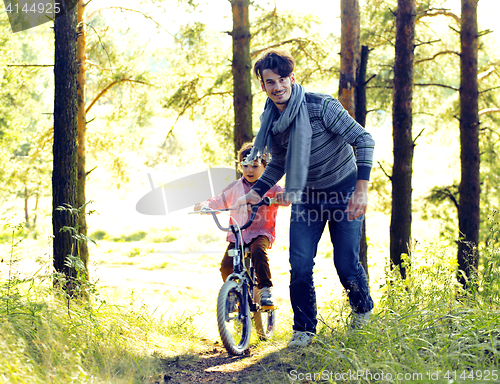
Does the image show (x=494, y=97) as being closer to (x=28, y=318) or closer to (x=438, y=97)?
(x=438, y=97)

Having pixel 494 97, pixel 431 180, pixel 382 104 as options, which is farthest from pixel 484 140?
pixel 431 180

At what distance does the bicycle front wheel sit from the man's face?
4.52ft

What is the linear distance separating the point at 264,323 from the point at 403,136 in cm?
400

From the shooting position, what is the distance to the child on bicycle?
399cm

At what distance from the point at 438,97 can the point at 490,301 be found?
8837 millimetres

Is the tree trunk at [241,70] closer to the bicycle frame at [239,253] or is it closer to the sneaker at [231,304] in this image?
the bicycle frame at [239,253]

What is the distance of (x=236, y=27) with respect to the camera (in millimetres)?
7148

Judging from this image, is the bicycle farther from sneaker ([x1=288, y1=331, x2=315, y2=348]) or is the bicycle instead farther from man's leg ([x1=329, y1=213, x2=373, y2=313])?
man's leg ([x1=329, y1=213, x2=373, y2=313])

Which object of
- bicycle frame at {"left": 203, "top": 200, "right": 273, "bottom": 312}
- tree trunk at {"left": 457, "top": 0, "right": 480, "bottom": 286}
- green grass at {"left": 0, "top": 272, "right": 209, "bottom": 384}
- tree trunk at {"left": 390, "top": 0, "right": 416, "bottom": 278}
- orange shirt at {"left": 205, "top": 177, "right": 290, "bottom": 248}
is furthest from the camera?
tree trunk at {"left": 457, "top": 0, "right": 480, "bottom": 286}

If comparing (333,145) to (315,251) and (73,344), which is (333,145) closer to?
(315,251)

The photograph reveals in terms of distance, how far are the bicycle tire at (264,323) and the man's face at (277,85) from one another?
73.3 inches

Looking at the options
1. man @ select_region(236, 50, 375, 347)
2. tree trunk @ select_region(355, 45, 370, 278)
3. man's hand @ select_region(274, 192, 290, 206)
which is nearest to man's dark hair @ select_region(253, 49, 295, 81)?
man @ select_region(236, 50, 375, 347)

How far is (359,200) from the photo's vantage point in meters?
3.11

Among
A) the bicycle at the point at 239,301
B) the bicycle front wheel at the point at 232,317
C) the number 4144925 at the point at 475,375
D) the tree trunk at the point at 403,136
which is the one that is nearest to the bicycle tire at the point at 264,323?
the bicycle at the point at 239,301
